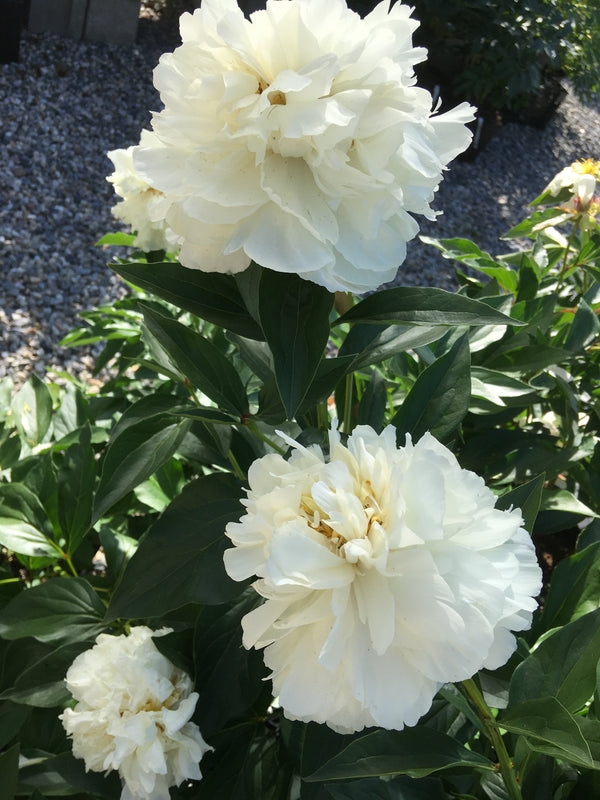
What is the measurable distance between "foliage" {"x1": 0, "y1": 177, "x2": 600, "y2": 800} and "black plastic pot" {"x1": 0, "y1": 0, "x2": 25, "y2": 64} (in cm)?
302

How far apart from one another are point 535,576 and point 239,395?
0.30 metres

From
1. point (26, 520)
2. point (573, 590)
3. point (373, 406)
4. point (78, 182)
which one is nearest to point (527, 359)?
point (373, 406)

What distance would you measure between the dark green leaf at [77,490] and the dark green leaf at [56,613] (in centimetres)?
8

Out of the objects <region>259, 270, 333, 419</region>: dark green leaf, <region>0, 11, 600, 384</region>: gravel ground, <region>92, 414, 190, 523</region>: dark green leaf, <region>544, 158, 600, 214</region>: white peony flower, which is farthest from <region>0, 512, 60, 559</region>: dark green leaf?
<region>0, 11, 600, 384</region>: gravel ground

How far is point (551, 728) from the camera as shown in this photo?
1.55ft

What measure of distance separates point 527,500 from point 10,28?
3.68 meters

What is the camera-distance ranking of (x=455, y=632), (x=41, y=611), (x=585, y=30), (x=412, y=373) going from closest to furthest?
1. (x=455, y=632)
2. (x=41, y=611)
3. (x=412, y=373)
4. (x=585, y=30)

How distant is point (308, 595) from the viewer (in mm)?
469

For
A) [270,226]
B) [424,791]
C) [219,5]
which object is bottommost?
[424,791]

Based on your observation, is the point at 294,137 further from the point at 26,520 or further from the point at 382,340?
the point at 26,520

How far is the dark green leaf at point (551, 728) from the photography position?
0.45 m

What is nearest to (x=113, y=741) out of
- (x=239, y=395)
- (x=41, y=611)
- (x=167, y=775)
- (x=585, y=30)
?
(x=167, y=775)

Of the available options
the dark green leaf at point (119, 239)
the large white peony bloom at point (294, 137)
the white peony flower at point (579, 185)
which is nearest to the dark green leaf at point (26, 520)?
the dark green leaf at point (119, 239)

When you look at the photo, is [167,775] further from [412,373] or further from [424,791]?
[412,373]
